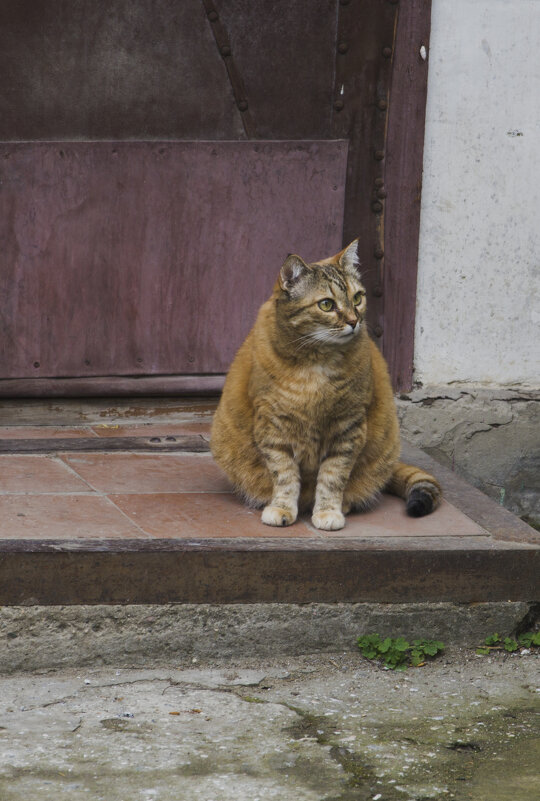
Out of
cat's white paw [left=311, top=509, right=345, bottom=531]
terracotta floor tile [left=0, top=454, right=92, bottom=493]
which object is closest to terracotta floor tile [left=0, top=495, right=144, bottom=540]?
terracotta floor tile [left=0, top=454, right=92, bottom=493]

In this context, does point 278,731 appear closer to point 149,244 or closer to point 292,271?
point 292,271

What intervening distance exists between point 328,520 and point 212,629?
0.56m

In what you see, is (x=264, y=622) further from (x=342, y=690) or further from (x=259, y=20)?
(x=259, y=20)

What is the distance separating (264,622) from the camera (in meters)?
3.32

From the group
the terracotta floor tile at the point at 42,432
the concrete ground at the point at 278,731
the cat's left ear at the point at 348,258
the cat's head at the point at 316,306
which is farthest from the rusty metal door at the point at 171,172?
the concrete ground at the point at 278,731

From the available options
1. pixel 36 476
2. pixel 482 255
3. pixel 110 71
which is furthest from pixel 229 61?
pixel 36 476

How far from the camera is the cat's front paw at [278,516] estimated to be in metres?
3.55

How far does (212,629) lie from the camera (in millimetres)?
3295

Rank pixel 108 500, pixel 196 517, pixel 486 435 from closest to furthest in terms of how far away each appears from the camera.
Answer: pixel 196 517 → pixel 108 500 → pixel 486 435

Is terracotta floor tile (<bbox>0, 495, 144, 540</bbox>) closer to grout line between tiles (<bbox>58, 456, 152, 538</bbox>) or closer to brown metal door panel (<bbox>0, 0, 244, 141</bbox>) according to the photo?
grout line between tiles (<bbox>58, 456, 152, 538</bbox>)

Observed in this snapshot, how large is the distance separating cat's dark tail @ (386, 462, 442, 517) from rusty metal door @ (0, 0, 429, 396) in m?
1.09

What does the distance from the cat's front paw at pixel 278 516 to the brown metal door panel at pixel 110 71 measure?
2043mm

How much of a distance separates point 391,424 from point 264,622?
944 millimetres

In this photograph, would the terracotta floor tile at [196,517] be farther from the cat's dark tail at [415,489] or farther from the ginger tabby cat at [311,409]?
the cat's dark tail at [415,489]
